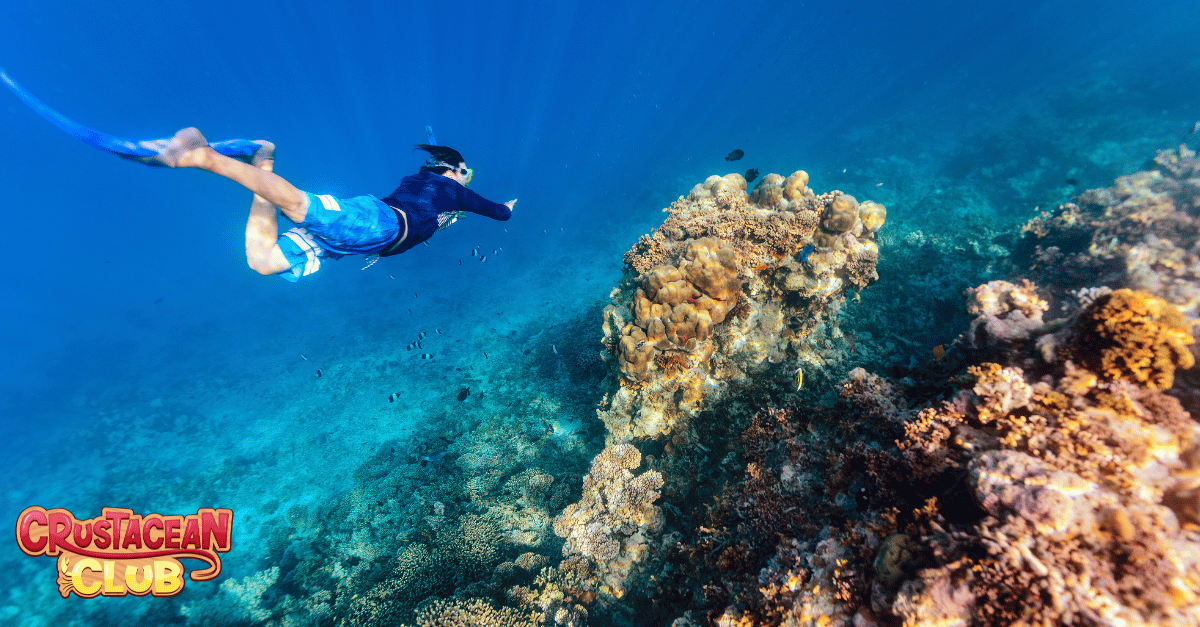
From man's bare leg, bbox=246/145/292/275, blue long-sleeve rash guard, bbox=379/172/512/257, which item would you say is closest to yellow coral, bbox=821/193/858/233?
blue long-sleeve rash guard, bbox=379/172/512/257

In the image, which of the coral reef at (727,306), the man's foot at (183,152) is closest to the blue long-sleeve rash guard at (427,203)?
the man's foot at (183,152)

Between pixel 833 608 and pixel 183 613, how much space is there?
1211 cm

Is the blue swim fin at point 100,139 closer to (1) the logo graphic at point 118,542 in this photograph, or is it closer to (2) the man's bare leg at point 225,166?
(2) the man's bare leg at point 225,166

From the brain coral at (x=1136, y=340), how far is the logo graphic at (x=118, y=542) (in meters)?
9.33

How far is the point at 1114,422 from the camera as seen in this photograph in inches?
90.9

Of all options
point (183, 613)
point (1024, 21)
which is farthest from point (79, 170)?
point (1024, 21)

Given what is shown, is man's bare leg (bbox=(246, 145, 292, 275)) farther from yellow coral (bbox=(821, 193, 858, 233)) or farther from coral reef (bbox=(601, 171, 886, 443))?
yellow coral (bbox=(821, 193, 858, 233))

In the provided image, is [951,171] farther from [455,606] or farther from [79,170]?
[79,170]

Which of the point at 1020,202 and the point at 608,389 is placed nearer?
the point at 608,389

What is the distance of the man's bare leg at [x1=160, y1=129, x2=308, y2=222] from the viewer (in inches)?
108

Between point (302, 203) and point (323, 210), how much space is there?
164 millimetres

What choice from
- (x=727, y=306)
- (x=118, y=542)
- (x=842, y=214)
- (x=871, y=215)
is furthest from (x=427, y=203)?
(x=118, y=542)

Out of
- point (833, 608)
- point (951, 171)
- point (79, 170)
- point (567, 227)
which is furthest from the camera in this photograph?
point (79, 170)

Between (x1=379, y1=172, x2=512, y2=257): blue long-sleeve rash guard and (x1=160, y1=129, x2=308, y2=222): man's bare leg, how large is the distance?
3.67 ft
